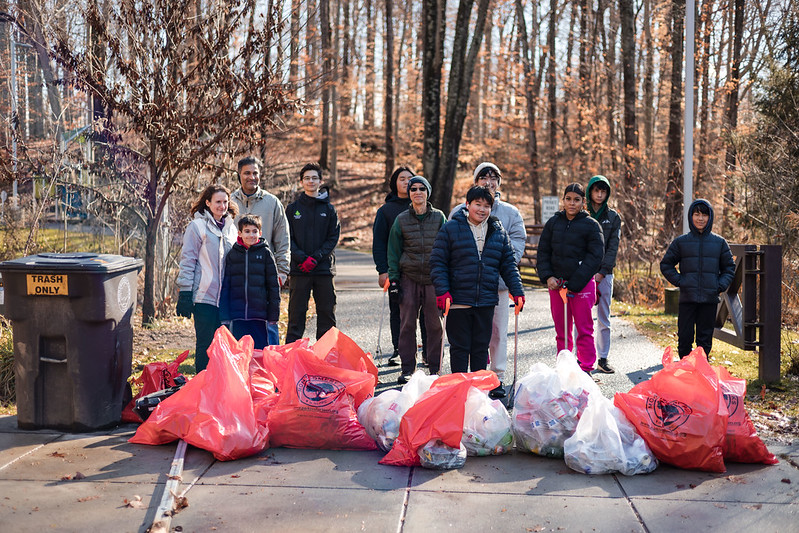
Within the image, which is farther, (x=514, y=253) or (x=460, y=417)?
(x=514, y=253)

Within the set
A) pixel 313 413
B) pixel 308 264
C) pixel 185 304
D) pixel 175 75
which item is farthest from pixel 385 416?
pixel 175 75

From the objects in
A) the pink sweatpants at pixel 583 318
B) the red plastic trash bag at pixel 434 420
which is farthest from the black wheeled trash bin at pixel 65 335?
the pink sweatpants at pixel 583 318

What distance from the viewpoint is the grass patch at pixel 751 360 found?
6.68 meters

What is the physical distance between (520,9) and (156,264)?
77.1 ft

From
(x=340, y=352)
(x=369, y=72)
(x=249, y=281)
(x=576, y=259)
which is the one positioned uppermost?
(x=369, y=72)

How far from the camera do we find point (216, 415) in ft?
16.4

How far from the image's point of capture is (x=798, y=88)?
14305 mm

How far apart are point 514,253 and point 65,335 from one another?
3653mm

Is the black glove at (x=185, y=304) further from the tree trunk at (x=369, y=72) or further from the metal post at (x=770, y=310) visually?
the tree trunk at (x=369, y=72)

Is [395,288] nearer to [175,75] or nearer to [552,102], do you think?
[175,75]

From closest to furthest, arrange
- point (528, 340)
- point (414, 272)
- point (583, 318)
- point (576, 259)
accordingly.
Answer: point (414, 272) → point (576, 259) → point (583, 318) → point (528, 340)

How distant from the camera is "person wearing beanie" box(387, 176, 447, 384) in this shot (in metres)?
7.04

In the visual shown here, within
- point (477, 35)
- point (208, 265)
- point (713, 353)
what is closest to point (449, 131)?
point (477, 35)

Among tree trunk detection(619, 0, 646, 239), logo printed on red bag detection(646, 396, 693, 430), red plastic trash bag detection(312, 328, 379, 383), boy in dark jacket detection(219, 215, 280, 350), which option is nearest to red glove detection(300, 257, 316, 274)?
boy in dark jacket detection(219, 215, 280, 350)
